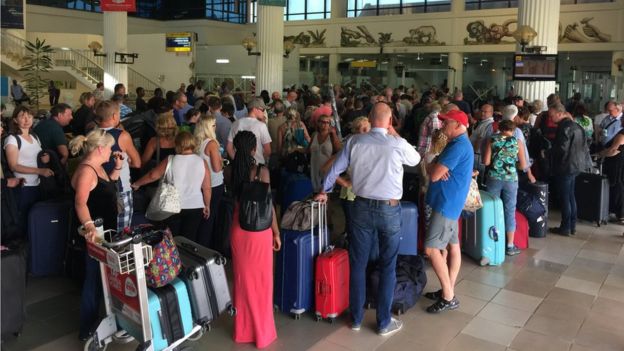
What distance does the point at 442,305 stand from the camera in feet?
14.1

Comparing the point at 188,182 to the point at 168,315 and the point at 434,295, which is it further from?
the point at 434,295

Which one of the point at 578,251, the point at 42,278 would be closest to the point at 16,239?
the point at 42,278

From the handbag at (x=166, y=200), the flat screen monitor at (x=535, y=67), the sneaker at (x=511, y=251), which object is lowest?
the sneaker at (x=511, y=251)

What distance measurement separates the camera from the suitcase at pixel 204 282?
345 centimetres

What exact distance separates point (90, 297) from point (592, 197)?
618 cm

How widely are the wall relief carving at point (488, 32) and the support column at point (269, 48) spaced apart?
7823 mm

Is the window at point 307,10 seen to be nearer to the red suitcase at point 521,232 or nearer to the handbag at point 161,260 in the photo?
the red suitcase at point 521,232

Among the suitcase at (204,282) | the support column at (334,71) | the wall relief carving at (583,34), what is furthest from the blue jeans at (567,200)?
the support column at (334,71)

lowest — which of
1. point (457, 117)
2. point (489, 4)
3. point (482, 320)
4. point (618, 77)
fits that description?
point (482, 320)

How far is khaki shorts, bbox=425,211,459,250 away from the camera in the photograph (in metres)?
4.12

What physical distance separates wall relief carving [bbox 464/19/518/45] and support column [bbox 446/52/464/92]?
58 cm

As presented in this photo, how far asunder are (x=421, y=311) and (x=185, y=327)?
1.89 metres

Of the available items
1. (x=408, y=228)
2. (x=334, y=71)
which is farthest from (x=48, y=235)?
(x=334, y=71)

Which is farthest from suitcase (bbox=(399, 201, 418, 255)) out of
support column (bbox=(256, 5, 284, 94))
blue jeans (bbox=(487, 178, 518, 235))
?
support column (bbox=(256, 5, 284, 94))
